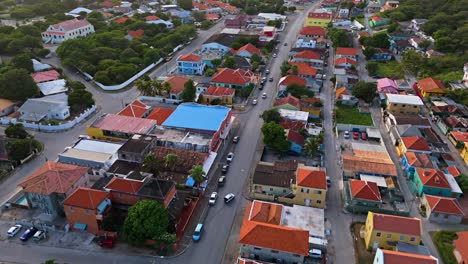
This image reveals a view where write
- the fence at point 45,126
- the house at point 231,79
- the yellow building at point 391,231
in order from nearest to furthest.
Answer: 1. the yellow building at point 391,231
2. the fence at point 45,126
3. the house at point 231,79

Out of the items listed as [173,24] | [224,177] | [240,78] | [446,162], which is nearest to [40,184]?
[224,177]

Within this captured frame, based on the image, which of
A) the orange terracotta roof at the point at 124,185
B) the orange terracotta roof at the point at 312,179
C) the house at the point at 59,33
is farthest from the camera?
the house at the point at 59,33

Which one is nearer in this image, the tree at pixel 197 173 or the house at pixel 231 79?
the tree at pixel 197 173

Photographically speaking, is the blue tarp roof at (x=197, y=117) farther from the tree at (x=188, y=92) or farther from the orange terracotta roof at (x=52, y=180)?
the orange terracotta roof at (x=52, y=180)

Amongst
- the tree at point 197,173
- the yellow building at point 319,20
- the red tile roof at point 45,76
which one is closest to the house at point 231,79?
the tree at point 197,173

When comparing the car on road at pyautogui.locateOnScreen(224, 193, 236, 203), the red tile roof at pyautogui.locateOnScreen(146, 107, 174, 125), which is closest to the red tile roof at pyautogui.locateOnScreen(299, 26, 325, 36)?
the red tile roof at pyautogui.locateOnScreen(146, 107, 174, 125)

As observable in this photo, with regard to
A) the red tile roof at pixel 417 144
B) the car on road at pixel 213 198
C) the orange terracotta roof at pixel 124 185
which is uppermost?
the orange terracotta roof at pixel 124 185
